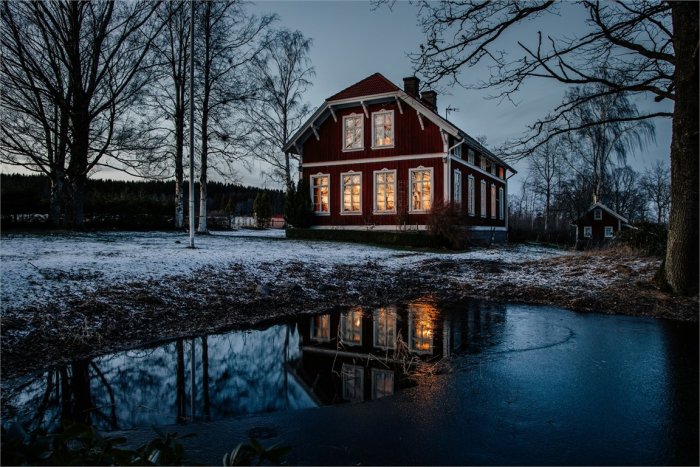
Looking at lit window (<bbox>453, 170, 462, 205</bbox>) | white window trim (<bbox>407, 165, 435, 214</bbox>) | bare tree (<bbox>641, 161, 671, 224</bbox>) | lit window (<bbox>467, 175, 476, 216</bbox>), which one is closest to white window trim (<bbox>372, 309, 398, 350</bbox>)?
white window trim (<bbox>407, 165, 435, 214</bbox>)

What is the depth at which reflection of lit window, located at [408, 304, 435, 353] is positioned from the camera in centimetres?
553

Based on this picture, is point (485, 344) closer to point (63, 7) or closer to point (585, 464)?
point (585, 464)

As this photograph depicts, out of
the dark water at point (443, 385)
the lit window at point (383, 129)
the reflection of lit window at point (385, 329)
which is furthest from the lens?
the lit window at point (383, 129)

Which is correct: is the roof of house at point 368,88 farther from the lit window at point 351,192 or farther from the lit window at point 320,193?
the lit window at point 320,193

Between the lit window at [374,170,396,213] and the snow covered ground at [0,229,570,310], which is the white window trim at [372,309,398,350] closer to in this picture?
the snow covered ground at [0,229,570,310]

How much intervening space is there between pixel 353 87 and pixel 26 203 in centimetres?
1753

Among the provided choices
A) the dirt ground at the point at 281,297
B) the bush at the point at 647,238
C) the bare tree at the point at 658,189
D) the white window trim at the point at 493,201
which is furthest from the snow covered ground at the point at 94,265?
the bare tree at the point at 658,189

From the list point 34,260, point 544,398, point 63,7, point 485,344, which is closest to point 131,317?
point 34,260

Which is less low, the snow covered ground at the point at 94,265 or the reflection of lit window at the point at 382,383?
the snow covered ground at the point at 94,265

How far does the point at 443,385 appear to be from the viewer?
404 cm

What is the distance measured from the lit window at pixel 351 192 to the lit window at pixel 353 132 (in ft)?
5.34

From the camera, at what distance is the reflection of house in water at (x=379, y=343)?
13.6 ft

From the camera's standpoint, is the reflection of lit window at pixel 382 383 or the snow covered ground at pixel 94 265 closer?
the reflection of lit window at pixel 382 383

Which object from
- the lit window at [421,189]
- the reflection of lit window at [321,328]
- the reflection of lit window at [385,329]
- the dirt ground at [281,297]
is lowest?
the reflection of lit window at [321,328]
